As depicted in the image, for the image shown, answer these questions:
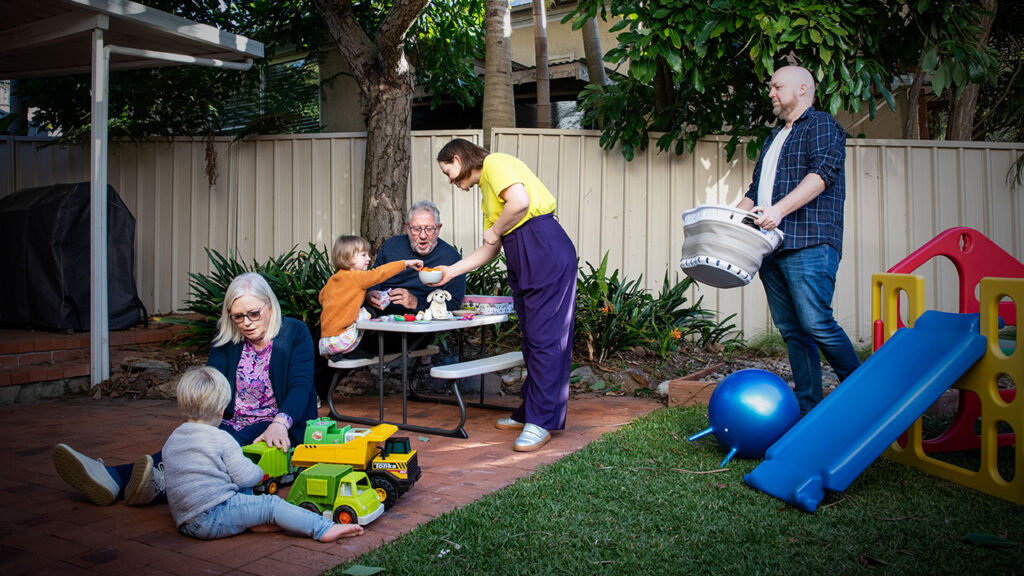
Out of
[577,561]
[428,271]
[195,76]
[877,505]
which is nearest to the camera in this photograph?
[577,561]

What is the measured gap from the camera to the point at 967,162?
684 centimetres

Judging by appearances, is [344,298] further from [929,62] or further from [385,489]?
[929,62]

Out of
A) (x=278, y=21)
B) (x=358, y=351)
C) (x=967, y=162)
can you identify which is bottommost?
(x=358, y=351)

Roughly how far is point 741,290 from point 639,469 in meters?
3.90

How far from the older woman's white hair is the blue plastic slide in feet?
7.32

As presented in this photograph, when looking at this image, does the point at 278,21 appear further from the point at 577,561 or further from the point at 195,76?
the point at 577,561

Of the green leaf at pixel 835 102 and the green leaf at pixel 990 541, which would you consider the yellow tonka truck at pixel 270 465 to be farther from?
the green leaf at pixel 835 102

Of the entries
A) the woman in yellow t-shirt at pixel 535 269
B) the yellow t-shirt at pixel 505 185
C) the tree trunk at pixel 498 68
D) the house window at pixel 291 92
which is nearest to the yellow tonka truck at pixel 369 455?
the woman in yellow t-shirt at pixel 535 269

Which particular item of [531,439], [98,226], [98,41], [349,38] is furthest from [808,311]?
[98,41]

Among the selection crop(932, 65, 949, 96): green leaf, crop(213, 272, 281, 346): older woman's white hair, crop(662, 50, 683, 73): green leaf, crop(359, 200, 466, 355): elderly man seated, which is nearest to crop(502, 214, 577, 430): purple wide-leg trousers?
crop(359, 200, 466, 355): elderly man seated

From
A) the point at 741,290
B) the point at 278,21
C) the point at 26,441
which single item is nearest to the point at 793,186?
the point at 741,290

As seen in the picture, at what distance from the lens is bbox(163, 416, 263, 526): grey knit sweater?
2590 mm

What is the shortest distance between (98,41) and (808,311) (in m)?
5.33

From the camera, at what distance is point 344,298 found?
4355 mm
